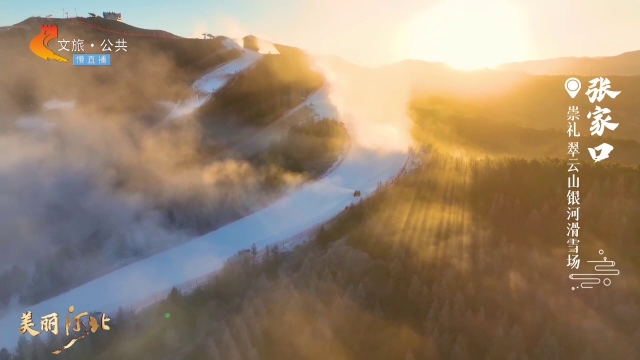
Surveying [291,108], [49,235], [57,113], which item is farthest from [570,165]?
[57,113]

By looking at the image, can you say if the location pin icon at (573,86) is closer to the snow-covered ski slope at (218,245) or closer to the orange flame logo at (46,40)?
the snow-covered ski slope at (218,245)

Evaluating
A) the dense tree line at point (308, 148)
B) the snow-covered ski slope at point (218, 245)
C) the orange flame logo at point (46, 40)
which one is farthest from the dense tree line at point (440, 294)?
the orange flame logo at point (46, 40)

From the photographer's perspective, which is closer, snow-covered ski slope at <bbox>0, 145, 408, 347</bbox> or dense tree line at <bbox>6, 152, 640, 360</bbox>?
dense tree line at <bbox>6, 152, 640, 360</bbox>

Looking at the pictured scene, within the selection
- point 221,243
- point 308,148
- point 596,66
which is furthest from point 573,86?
point 221,243

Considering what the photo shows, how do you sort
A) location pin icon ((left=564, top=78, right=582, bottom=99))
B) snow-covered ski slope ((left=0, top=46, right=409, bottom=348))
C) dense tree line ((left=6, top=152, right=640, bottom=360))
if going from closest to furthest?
dense tree line ((left=6, top=152, right=640, bottom=360)), location pin icon ((left=564, top=78, right=582, bottom=99)), snow-covered ski slope ((left=0, top=46, right=409, bottom=348))

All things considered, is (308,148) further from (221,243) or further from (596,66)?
(596,66)

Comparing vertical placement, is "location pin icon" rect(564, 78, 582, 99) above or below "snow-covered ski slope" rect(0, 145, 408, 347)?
above

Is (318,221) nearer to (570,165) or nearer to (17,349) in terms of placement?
(570,165)

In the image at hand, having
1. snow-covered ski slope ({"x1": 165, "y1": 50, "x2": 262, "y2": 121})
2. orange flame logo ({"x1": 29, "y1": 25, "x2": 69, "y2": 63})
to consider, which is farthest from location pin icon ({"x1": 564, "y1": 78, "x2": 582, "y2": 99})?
snow-covered ski slope ({"x1": 165, "y1": 50, "x2": 262, "y2": 121})

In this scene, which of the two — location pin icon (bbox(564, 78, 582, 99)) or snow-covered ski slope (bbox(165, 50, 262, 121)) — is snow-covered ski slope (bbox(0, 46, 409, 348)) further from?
snow-covered ski slope (bbox(165, 50, 262, 121))
